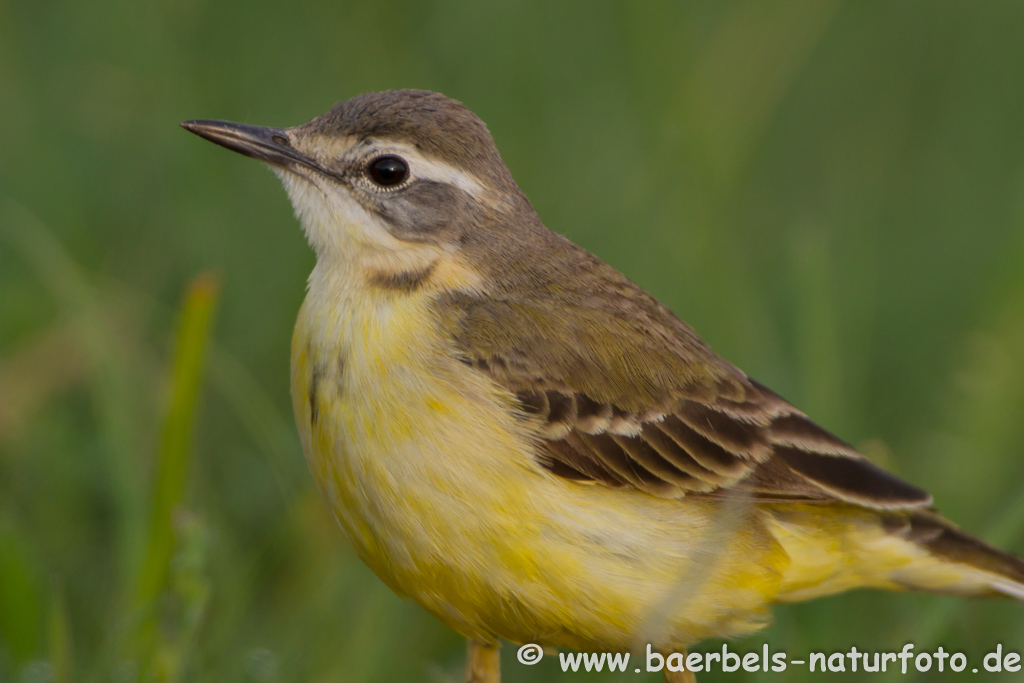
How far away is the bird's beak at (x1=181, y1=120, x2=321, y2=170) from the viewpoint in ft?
17.5

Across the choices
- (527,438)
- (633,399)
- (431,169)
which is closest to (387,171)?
(431,169)

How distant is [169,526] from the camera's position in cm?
518

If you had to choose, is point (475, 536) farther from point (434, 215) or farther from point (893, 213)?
point (893, 213)

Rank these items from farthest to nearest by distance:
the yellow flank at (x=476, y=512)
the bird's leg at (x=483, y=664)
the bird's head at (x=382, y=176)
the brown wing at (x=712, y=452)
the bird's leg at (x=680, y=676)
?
the bird's leg at (x=483, y=664) < the bird's leg at (x=680, y=676) < the bird's head at (x=382, y=176) < the brown wing at (x=712, y=452) < the yellow flank at (x=476, y=512)

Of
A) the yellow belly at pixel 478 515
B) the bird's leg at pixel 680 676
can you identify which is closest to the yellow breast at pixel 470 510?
the yellow belly at pixel 478 515

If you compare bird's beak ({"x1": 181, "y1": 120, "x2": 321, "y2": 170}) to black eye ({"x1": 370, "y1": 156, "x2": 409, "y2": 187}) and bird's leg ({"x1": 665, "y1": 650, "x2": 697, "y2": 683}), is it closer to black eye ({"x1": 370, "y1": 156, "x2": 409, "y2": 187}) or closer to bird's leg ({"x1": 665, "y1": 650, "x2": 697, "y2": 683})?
black eye ({"x1": 370, "y1": 156, "x2": 409, "y2": 187})

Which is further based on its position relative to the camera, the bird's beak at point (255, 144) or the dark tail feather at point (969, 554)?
the dark tail feather at point (969, 554)

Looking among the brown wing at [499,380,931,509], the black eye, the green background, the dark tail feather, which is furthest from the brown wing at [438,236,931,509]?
the green background

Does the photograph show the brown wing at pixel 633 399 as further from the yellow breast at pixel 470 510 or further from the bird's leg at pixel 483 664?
the bird's leg at pixel 483 664

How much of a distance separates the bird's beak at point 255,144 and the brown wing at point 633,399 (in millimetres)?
900

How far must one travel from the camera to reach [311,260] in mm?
8070

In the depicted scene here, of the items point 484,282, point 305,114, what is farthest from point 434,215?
point 305,114

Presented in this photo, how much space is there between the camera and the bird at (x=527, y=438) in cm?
480

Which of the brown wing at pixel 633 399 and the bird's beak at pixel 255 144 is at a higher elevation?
the bird's beak at pixel 255 144
